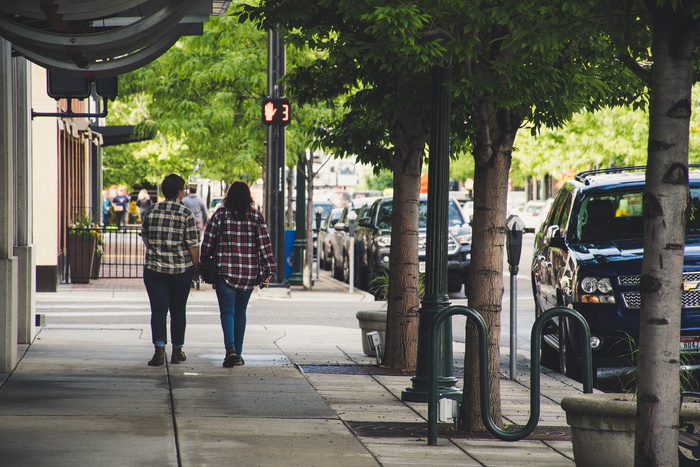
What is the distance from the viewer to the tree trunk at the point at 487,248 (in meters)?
7.47

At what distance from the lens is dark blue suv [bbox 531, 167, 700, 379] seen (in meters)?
9.54

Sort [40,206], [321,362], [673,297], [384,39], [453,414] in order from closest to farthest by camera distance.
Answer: [673,297], [453,414], [384,39], [321,362], [40,206]

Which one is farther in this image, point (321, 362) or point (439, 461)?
point (321, 362)

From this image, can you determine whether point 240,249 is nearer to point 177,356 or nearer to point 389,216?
point 177,356

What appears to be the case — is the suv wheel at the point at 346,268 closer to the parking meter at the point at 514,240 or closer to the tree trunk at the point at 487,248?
the parking meter at the point at 514,240

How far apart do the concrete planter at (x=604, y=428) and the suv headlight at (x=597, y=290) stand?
144 inches

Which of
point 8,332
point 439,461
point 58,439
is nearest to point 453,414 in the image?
point 439,461

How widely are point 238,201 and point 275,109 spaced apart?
8975 millimetres

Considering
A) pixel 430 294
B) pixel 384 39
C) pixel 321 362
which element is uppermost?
pixel 384 39

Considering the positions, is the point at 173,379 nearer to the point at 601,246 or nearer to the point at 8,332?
the point at 8,332

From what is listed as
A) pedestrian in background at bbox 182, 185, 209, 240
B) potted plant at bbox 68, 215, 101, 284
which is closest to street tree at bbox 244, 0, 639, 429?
pedestrian in background at bbox 182, 185, 209, 240

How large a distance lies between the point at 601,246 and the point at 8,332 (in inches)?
214

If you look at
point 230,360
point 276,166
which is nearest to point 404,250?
point 230,360

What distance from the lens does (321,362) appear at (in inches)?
431
